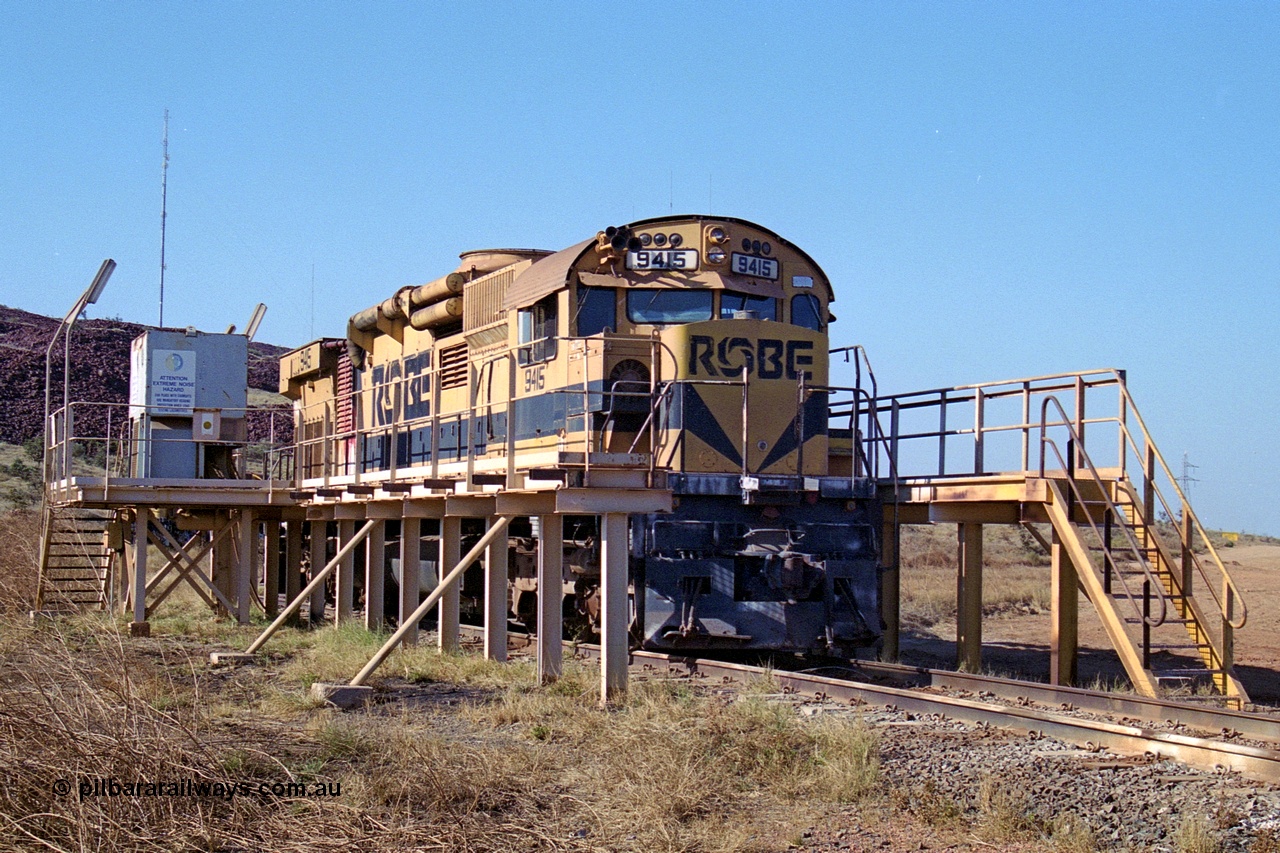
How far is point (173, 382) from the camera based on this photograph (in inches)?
682

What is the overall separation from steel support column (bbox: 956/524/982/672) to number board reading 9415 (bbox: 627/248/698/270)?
3980 mm

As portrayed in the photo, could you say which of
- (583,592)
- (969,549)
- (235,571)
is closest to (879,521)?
(969,549)

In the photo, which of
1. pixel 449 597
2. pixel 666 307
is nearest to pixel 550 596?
pixel 449 597

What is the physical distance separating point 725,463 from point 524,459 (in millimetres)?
2298

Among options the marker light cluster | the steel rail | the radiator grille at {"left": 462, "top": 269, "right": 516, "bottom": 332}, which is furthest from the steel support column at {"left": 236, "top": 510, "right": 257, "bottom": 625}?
the steel rail

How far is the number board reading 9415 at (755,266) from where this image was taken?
1303 cm

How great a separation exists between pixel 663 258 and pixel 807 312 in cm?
176

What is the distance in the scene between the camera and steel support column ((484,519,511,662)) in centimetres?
1221

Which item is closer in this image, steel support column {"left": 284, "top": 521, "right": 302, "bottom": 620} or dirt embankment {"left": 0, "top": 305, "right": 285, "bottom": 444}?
steel support column {"left": 284, "top": 521, "right": 302, "bottom": 620}

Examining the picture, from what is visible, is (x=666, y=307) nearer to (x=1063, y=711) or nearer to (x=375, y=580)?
(x=375, y=580)

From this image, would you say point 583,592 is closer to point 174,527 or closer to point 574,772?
point 574,772

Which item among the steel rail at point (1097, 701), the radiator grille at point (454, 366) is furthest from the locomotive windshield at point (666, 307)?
the steel rail at point (1097, 701)

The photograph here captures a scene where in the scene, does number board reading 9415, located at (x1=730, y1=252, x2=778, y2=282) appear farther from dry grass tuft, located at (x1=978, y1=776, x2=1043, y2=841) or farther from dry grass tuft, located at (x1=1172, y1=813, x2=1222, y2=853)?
dry grass tuft, located at (x1=1172, y1=813, x2=1222, y2=853)

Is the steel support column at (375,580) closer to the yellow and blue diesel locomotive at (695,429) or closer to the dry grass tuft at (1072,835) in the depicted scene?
the yellow and blue diesel locomotive at (695,429)
